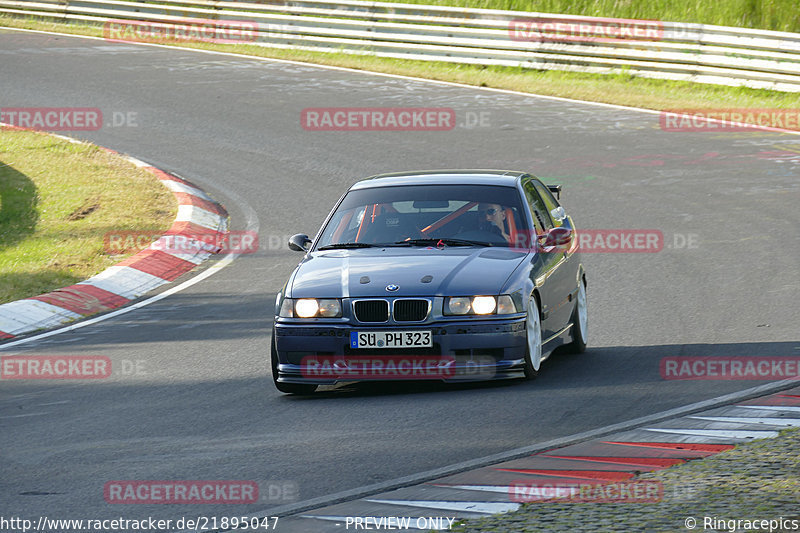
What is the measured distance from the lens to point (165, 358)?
985 centimetres

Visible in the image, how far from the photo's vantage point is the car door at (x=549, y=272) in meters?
8.95

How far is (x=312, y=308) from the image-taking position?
8.31m

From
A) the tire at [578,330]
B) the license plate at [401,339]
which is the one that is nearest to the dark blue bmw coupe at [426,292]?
the license plate at [401,339]

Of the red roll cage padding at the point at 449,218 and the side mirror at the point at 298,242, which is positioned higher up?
the red roll cage padding at the point at 449,218

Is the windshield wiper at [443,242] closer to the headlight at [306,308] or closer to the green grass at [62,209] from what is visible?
the headlight at [306,308]

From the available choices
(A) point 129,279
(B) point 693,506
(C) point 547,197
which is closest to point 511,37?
(A) point 129,279

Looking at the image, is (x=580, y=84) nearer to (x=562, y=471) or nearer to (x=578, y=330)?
(x=578, y=330)

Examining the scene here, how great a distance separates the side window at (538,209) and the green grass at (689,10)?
677 inches

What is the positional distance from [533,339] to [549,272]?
2.67 feet

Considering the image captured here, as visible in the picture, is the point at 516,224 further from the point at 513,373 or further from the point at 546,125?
the point at 546,125

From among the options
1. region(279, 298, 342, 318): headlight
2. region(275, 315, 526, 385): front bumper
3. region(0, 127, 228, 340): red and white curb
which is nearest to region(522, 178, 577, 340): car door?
region(275, 315, 526, 385): front bumper

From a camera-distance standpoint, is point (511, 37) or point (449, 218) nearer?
point (449, 218)

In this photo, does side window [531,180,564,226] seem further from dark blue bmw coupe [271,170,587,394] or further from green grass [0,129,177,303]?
green grass [0,129,177,303]

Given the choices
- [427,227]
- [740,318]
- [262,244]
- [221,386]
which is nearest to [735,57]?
[262,244]
